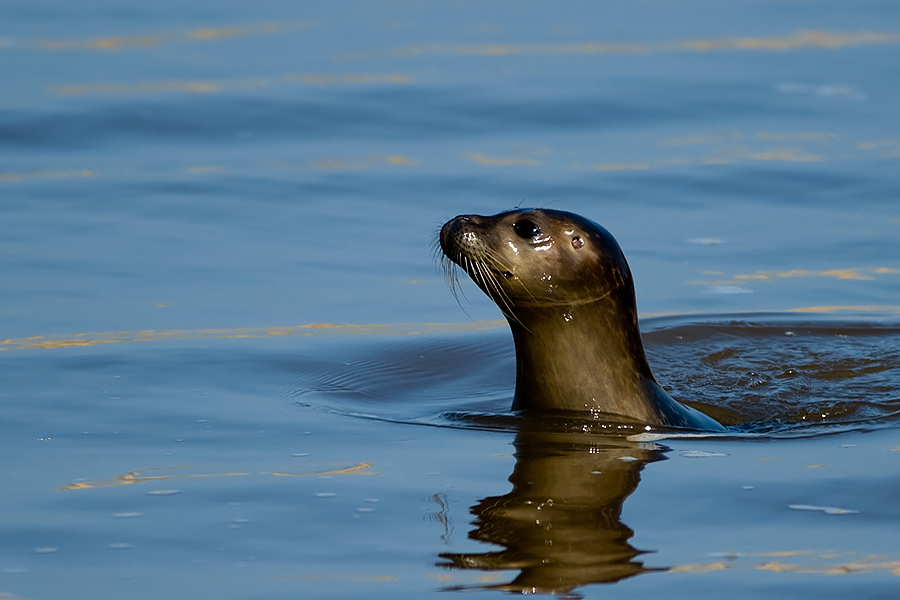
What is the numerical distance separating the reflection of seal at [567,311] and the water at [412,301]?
0.24 meters

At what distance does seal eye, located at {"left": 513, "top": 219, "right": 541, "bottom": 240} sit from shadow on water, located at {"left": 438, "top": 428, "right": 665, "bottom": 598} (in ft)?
2.45

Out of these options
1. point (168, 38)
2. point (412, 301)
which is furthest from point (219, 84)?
point (412, 301)

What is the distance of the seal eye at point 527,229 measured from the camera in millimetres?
5684

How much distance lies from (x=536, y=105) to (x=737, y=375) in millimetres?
6053

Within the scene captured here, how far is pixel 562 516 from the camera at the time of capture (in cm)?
441

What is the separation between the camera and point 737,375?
747 cm

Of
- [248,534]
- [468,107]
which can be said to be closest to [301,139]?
[468,107]

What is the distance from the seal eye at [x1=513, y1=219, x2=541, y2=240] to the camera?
568 cm

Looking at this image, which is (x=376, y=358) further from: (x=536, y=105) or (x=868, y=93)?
Result: (x=868, y=93)

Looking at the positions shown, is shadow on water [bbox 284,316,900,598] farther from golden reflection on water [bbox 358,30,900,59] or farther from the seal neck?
golden reflection on water [bbox 358,30,900,59]

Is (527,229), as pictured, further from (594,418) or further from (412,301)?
(412,301)

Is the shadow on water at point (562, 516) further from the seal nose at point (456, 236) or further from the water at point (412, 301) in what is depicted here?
the seal nose at point (456, 236)

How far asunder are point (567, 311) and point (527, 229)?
14.6 inches

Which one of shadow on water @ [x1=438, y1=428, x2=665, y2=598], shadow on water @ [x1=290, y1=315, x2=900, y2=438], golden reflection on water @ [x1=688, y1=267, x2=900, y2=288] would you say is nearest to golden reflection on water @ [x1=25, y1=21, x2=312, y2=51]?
golden reflection on water @ [x1=688, y1=267, x2=900, y2=288]
